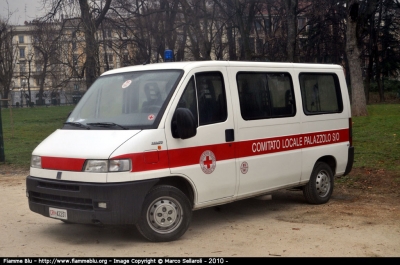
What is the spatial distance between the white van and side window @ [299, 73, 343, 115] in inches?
3.5

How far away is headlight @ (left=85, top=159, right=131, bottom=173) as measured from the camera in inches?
267

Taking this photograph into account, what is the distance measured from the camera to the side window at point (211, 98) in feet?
25.4

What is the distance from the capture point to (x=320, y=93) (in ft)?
32.0

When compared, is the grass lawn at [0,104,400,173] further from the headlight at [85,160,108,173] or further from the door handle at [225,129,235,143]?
the headlight at [85,160,108,173]

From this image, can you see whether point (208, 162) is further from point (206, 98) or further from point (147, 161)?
point (147, 161)

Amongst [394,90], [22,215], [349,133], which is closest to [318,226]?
[349,133]

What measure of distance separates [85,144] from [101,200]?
2.45ft

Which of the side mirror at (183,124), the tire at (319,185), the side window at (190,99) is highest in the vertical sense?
the side window at (190,99)

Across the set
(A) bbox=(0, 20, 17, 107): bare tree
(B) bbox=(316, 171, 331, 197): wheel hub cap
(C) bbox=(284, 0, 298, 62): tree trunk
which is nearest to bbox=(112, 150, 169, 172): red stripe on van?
(B) bbox=(316, 171, 331, 197): wheel hub cap

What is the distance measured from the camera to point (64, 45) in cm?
2625

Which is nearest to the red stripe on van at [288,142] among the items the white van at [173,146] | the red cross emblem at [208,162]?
the white van at [173,146]

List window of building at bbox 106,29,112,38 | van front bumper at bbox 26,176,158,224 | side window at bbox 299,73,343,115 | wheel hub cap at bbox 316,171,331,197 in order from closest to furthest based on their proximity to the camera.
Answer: van front bumper at bbox 26,176,158,224
side window at bbox 299,73,343,115
wheel hub cap at bbox 316,171,331,197
window of building at bbox 106,29,112,38

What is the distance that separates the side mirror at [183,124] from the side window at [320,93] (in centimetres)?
271

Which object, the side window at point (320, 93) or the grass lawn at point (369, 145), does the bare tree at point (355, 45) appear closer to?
the grass lawn at point (369, 145)
